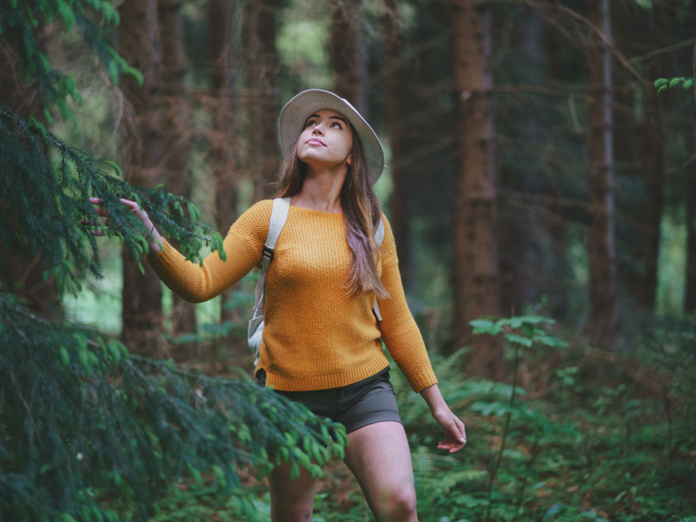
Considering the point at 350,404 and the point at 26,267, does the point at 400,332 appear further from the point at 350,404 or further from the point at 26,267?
the point at 26,267

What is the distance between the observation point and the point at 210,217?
7.28m

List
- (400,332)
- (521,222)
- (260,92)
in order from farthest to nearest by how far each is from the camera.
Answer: (521,222) < (260,92) < (400,332)

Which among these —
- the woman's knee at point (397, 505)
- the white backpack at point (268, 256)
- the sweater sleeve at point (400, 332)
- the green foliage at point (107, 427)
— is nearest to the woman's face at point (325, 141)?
the white backpack at point (268, 256)

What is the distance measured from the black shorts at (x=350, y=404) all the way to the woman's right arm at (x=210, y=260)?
622mm

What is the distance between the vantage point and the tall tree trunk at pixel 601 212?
28.1ft

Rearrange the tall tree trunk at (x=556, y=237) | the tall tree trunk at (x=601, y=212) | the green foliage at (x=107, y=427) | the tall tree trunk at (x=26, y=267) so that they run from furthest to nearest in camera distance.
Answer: the tall tree trunk at (x=556, y=237) < the tall tree trunk at (x=601, y=212) < the tall tree trunk at (x=26, y=267) < the green foliage at (x=107, y=427)

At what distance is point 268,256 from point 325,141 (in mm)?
687

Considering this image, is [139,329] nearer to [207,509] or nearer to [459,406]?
[207,509]

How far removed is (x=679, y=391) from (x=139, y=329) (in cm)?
455

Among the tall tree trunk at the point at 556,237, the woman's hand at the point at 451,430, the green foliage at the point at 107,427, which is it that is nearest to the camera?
the green foliage at the point at 107,427

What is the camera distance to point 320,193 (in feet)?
10.5

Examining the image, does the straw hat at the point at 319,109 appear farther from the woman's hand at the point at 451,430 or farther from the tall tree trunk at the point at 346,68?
the tall tree trunk at the point at 346,68

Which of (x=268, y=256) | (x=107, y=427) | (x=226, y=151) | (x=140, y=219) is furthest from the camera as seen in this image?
(x=226, y=151)

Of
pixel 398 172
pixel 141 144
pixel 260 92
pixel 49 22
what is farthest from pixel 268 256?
pixel 398 172
